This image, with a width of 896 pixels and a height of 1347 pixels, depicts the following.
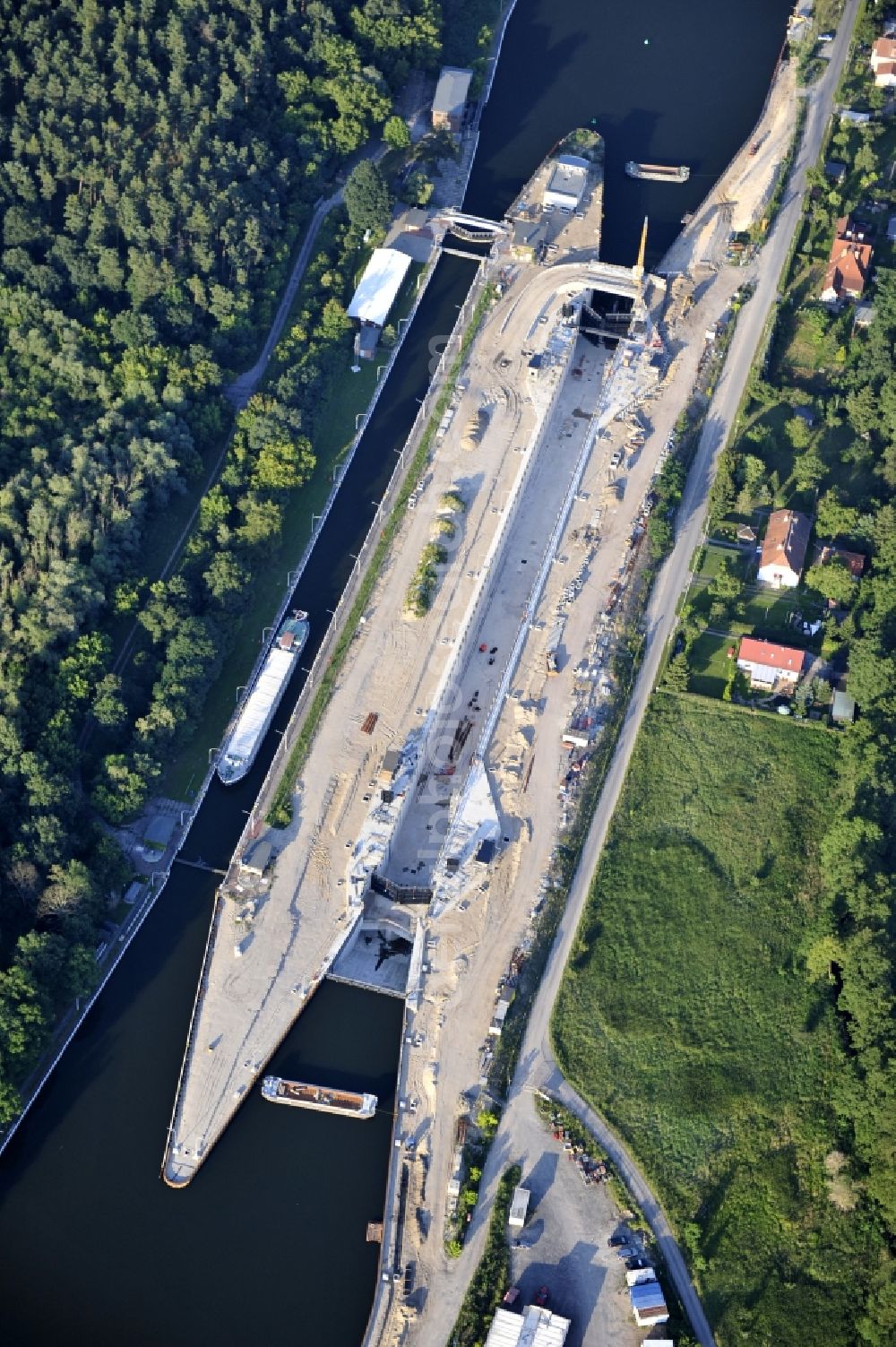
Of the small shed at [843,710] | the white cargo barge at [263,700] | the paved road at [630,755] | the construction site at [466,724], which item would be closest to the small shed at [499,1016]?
the construction site at [466,724]

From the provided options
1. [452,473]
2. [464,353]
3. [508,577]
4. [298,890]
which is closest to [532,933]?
[298,890]

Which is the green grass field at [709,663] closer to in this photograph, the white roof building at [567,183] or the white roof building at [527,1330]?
the white roof building at [567,183]

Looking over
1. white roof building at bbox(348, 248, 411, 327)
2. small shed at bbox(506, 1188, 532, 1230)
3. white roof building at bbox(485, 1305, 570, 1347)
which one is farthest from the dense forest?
white roof building at bbox(485, 1305, 570, 1347)

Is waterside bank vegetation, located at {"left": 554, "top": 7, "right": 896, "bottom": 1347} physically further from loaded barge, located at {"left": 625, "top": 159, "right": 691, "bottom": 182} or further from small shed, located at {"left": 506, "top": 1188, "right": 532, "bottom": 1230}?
loaded barge, located at {"left": 625, "top": 159, "right": 691, "bottom": 182}

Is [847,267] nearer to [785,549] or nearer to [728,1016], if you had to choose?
[785,549]

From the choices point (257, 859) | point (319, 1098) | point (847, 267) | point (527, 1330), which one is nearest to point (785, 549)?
point (847, 267)
